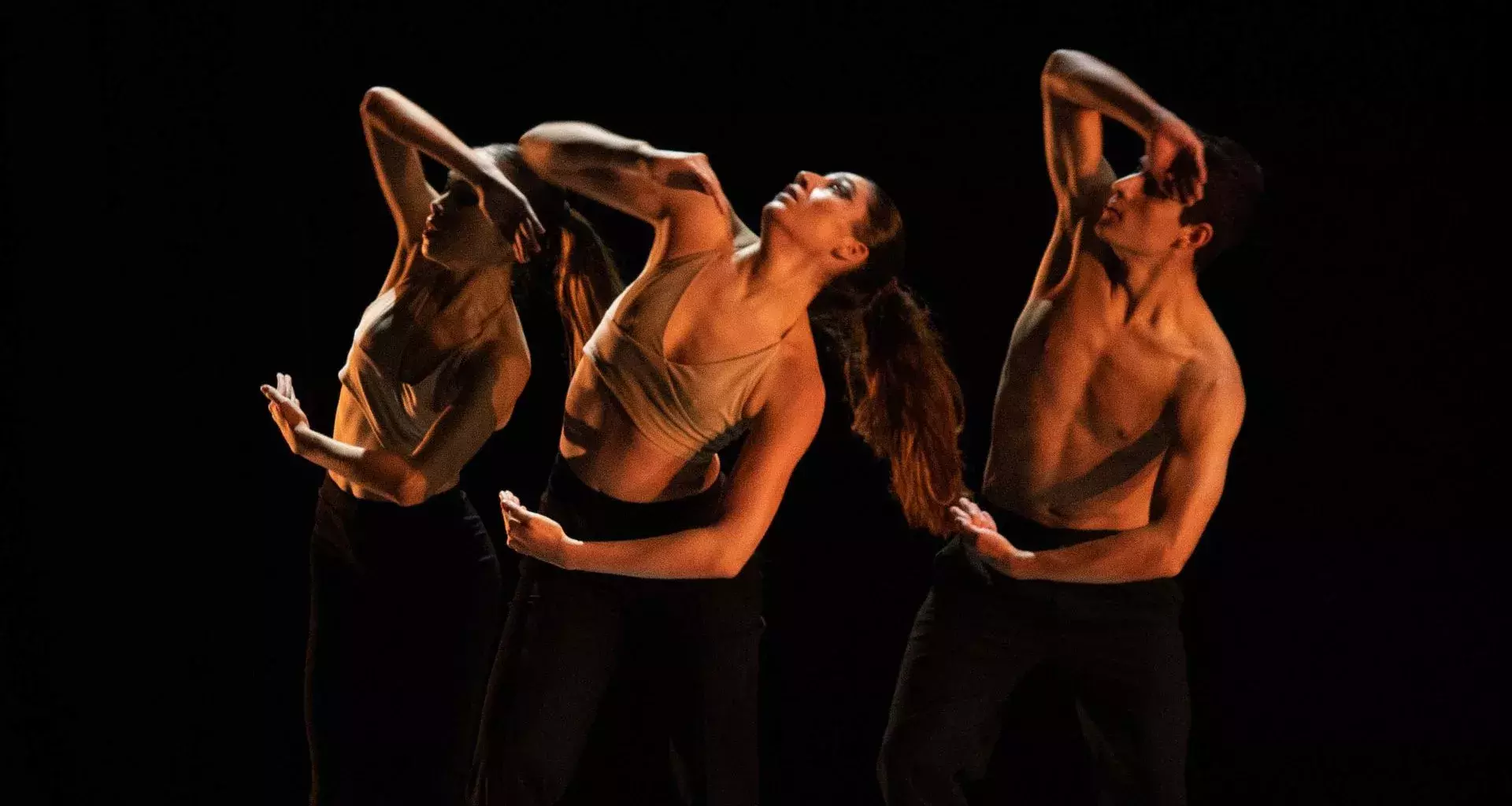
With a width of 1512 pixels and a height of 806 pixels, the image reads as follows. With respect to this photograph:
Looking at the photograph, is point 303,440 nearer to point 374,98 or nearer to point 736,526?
point 374,98

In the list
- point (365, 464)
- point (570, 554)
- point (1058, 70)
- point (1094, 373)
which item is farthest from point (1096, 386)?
point (365, 464)

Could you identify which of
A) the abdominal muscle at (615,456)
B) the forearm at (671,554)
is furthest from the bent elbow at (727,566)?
the abdominal muscle at (615,456)

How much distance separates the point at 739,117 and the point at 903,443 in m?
0.93

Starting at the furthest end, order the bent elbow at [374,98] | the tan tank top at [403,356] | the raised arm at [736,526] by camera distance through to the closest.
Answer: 1. the tan tank top at [403,356]
2. the bent elbow at [374,98]
3. the raised arm at [736,526]

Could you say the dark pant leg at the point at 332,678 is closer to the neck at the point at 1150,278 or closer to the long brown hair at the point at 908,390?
the long brown hair at the point at 908,390

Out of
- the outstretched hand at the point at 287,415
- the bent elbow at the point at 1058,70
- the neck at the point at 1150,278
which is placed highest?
the bent elbow at the point at 1058,70

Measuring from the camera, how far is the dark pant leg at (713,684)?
3.64 m

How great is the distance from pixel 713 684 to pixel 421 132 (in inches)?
49.5

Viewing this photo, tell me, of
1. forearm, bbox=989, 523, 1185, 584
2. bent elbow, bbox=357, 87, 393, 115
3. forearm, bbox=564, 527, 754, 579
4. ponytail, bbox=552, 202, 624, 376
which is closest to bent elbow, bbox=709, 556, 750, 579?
forearm, bbox=564, 527, 754, 579

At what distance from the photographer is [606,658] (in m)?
3.64

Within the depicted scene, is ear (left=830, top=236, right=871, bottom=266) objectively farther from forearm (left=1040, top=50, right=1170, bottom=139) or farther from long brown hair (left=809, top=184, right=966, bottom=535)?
forearm (left=1040, top=50, right=1170, bottom=139)

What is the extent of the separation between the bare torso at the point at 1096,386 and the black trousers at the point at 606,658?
63 cm

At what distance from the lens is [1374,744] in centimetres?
414

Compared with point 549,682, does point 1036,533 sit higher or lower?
higher
